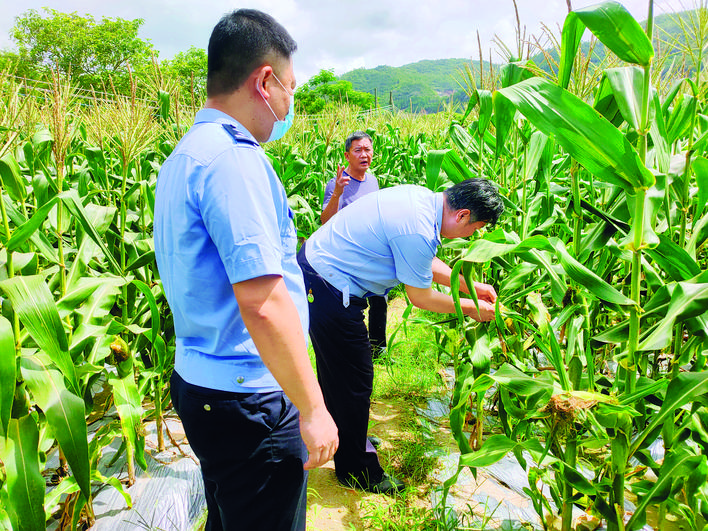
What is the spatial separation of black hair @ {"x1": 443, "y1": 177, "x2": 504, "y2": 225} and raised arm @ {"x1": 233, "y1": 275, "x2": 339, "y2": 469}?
1.30m

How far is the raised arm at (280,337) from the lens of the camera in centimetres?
109

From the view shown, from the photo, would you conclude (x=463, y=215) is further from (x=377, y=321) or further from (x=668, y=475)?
(x=377, y=321)

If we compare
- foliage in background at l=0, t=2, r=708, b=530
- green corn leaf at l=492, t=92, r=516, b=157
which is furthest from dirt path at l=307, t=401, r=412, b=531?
green corn leaf at l=492, t=92, r=516, b=157

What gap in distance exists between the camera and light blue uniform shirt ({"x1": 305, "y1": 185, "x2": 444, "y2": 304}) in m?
2.24

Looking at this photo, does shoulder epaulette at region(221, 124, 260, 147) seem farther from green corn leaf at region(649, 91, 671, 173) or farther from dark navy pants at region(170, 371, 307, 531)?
green corn leaf at region(649, 91, 671, 173)

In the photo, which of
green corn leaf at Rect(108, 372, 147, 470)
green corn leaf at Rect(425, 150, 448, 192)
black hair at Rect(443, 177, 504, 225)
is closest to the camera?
green corn leaf at Rect(108, 372, 147, 470)

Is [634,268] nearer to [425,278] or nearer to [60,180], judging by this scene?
[425,278]

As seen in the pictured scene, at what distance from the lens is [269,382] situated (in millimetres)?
1251

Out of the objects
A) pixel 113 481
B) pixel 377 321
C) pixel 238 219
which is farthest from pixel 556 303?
pixel 377 321

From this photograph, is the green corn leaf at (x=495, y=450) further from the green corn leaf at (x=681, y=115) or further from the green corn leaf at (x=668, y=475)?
the green corn leaf at (x=681, y=115)

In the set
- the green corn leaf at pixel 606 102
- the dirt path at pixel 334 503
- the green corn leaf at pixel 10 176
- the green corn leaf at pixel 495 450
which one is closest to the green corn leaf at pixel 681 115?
the green corn leaf at pixel 606 102

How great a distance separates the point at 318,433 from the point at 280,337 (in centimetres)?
30

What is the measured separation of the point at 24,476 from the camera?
1271 millimetres

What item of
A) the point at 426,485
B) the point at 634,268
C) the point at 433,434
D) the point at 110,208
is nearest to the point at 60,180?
the point at 110,208
